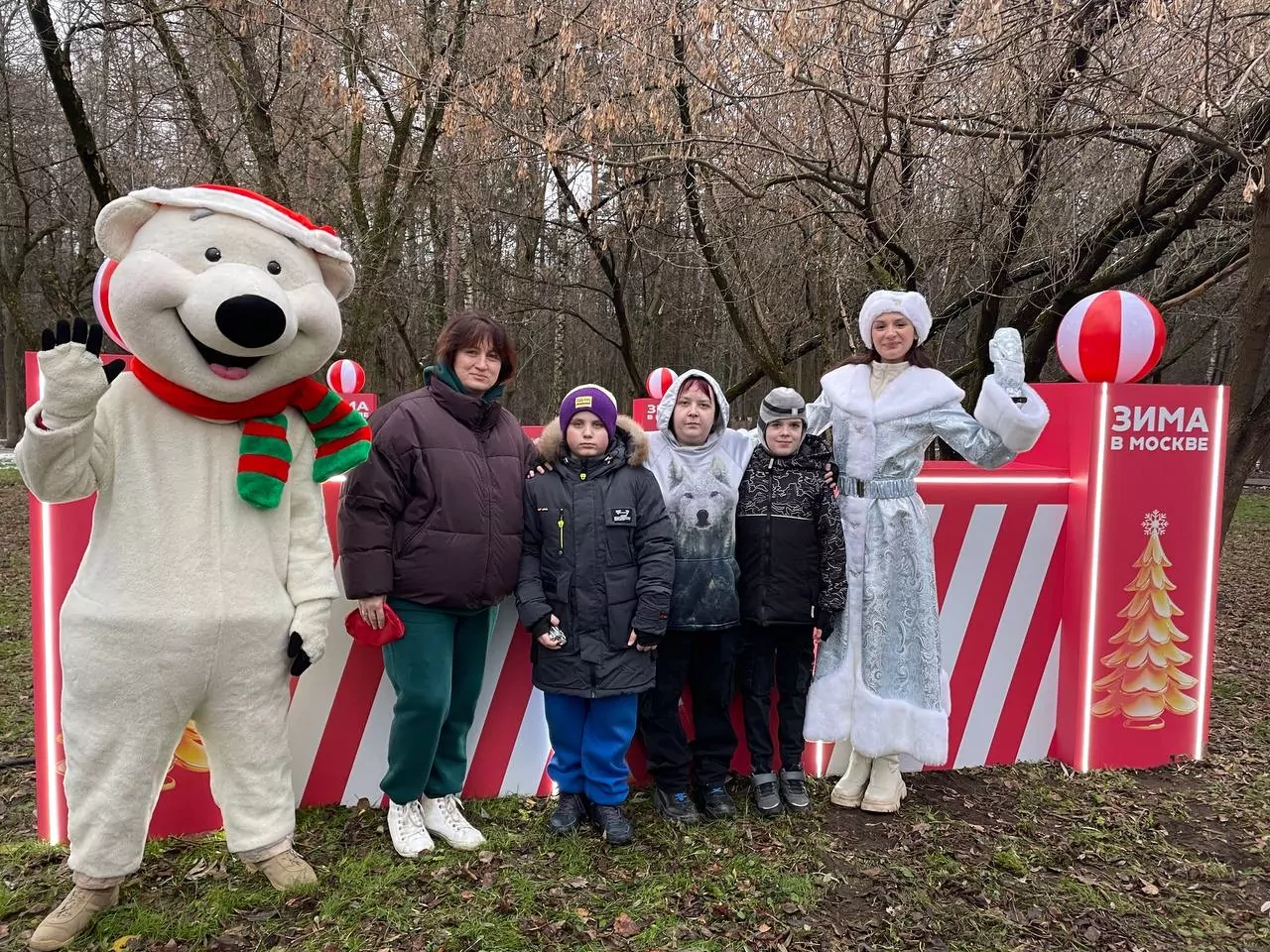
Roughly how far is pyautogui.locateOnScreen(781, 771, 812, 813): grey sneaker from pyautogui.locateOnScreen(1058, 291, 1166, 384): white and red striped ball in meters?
2.30

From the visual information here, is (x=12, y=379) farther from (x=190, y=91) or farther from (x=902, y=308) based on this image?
(x=902, y=308)

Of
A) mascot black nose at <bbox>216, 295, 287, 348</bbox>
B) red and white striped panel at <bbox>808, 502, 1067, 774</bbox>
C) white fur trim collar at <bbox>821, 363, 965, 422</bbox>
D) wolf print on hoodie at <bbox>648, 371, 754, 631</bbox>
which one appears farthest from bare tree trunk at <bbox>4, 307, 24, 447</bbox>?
red and white striped panel at <bbox>808, 502, 1067, 774</bbox>

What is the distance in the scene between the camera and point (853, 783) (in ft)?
12.4

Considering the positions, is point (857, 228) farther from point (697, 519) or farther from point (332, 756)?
point (332, 756)

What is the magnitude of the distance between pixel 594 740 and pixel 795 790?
0.97 meters

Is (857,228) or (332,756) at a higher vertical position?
(857,228)

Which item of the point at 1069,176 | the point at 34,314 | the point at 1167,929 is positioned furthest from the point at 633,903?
the point at 34,314

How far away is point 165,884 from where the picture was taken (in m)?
3.00

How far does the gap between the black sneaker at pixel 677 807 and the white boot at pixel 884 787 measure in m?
0.76

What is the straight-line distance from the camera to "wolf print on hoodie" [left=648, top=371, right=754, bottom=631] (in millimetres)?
3379

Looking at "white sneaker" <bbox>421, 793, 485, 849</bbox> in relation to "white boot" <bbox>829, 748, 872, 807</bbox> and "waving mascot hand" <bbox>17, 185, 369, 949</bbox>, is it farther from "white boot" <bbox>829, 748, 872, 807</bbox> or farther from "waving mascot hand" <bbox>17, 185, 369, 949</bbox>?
"white boot" <bbox>829, 748, 872, 807</bbox>

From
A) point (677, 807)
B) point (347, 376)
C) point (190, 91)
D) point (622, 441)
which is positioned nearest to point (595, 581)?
point (622, 441)

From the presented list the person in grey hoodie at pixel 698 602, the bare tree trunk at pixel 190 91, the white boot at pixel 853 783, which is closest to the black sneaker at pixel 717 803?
the person in grey hoodie at pixel 698 602

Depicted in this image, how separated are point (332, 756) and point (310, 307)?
1923 mm
